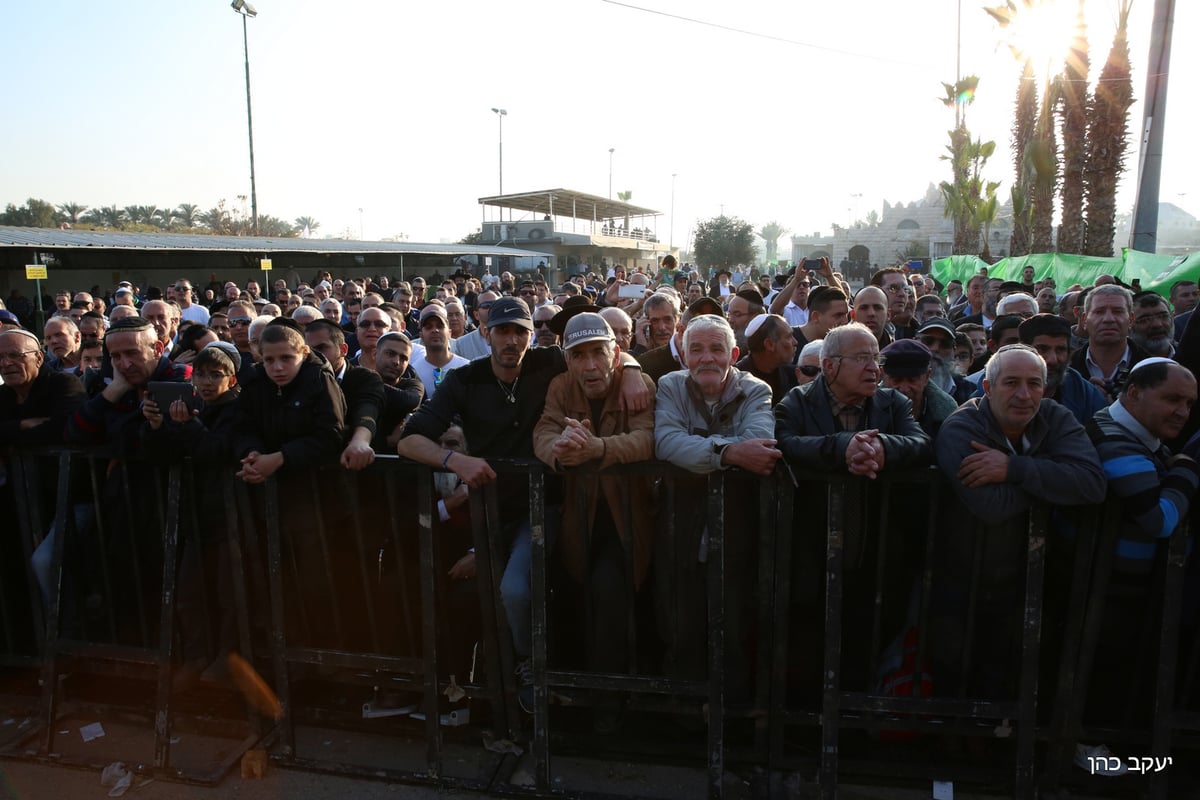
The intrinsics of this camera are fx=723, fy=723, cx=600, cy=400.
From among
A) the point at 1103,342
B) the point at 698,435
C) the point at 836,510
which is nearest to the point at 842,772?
the point at 836,510

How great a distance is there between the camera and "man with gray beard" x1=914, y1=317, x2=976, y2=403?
4391 mm

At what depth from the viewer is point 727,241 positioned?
5281cm

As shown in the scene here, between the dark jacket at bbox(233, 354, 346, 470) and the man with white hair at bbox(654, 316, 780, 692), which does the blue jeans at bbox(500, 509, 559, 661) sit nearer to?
the man with white hair at bbox(654, 316, 780, 692)

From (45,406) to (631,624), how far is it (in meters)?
3.40

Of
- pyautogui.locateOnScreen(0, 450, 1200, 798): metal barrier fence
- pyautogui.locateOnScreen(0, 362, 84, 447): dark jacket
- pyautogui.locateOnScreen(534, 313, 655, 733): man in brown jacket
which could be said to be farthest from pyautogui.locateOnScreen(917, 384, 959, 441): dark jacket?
pyautogui.locateOnScreen(0, 362, 84, 447): dark jacket

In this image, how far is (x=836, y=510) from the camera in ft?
9.80

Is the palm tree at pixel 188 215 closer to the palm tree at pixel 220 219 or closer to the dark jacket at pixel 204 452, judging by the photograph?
the palm tree at pixel 220 219

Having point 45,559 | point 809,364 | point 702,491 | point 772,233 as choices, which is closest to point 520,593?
point 702,491

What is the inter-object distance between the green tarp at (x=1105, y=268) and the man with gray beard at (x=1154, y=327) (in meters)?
5.88

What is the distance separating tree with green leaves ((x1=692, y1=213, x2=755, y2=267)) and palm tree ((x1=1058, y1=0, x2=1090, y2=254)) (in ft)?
106

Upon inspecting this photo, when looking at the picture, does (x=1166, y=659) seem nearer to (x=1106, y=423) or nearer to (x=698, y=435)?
(x=1106, y=423)

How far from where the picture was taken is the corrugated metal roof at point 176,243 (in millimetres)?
17875

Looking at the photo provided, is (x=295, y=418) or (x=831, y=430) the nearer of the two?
(x=831, y=430)

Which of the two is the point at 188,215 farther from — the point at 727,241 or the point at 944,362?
the point at 944,362
